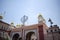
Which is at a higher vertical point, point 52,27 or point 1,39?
point 52,27

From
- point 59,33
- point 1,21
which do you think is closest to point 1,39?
point 59,33

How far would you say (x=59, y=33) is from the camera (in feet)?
70.6

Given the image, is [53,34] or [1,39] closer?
[1,39]

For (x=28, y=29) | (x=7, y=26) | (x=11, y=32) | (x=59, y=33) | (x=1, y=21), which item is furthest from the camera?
(x=7, y=26)

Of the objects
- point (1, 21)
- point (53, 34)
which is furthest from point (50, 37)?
point (1, 21)

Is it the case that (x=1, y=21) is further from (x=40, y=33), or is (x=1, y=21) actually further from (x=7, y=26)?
(x=40, y=33)

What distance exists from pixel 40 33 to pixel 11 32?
8.74 meters

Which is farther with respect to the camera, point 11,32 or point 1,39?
point 11,32

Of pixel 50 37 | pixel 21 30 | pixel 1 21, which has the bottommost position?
pixel 50 37

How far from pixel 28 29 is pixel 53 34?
20.5 feet

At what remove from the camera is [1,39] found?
48.5ft

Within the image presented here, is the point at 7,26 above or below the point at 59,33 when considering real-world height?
above

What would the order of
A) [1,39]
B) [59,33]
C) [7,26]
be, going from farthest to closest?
1. [7,26]
2. [59,33]
3. [1,39]

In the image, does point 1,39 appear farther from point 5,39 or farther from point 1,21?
point 1,21
